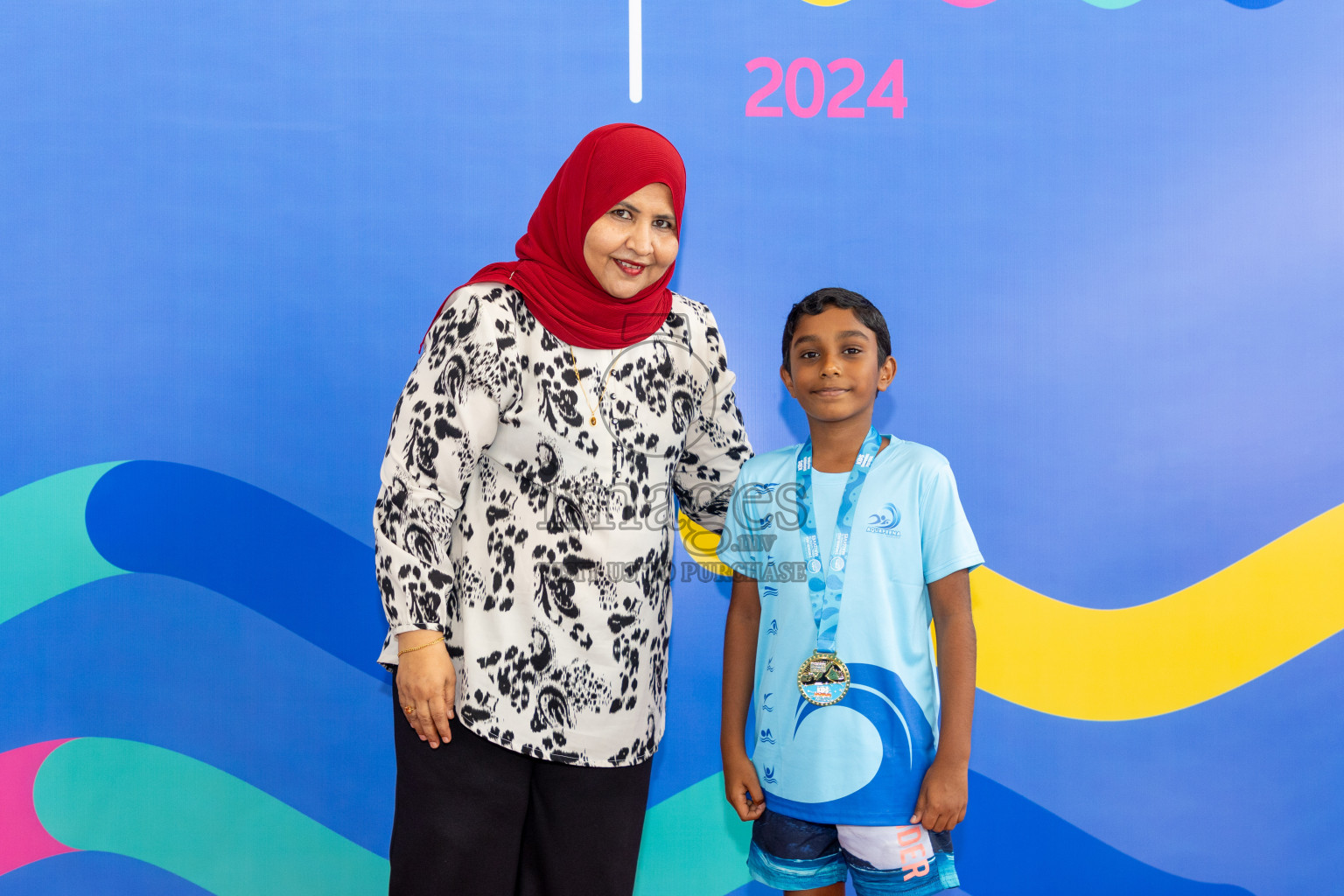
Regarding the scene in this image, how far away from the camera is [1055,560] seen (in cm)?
214

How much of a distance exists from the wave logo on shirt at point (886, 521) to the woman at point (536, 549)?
0.36 metres

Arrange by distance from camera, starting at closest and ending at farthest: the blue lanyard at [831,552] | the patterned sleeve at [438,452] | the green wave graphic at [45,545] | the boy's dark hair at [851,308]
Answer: the patterned sleeve at [438,452], the blue lanyard at [831,552], the boy's dark hair at [851,308], the green wave graphic at [45,545]

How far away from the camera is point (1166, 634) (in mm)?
2154

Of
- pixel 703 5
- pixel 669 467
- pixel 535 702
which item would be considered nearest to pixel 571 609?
pixel 535 702

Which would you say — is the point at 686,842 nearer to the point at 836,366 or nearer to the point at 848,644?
the point at 848,644

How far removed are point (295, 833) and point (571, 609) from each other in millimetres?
1205

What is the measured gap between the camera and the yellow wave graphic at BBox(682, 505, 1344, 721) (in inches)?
84.4

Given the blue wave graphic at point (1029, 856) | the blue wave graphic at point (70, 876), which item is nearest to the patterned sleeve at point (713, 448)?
the blue wave graphic at point (1029, 856)

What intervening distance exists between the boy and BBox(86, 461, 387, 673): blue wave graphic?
3.31ft

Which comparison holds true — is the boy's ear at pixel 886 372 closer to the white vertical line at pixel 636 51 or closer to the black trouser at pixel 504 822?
the black trouser at pixel 504 822

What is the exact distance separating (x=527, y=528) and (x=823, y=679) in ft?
1.76

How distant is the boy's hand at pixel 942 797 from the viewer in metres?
1.41

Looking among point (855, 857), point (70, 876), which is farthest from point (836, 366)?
point (70, 876)

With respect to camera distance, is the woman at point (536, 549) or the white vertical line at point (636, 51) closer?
the woman at point (536, 549)
